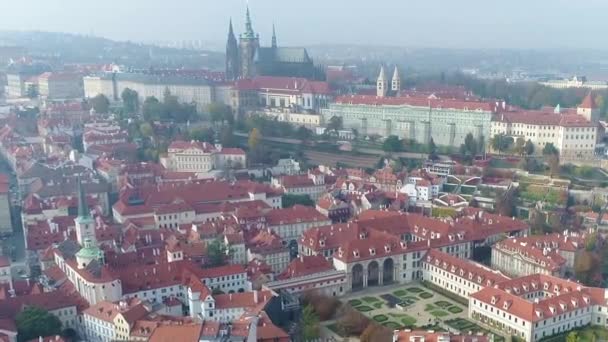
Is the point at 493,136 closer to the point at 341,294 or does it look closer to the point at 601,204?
the point at 601,204

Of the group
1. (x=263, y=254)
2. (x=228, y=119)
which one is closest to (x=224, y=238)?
(x=263, y=254)

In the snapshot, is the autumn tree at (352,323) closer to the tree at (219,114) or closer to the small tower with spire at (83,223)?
the small tower with spire at (83,223)

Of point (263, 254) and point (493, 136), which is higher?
point (493, 136)

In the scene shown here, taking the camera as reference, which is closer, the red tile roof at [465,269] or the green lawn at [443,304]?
the red tile roof at [465,269]

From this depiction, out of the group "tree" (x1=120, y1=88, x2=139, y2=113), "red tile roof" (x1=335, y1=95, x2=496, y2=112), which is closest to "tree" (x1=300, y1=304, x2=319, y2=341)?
"red tile roof" (x1=335, y1=95, x2=496, y2=112)

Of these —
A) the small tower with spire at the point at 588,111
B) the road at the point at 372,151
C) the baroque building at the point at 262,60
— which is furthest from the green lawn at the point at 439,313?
the baroque building at the point at 262,60

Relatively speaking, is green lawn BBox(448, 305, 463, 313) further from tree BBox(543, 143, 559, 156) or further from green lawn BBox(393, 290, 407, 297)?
tree BBox(543, 143, 559, 156)
